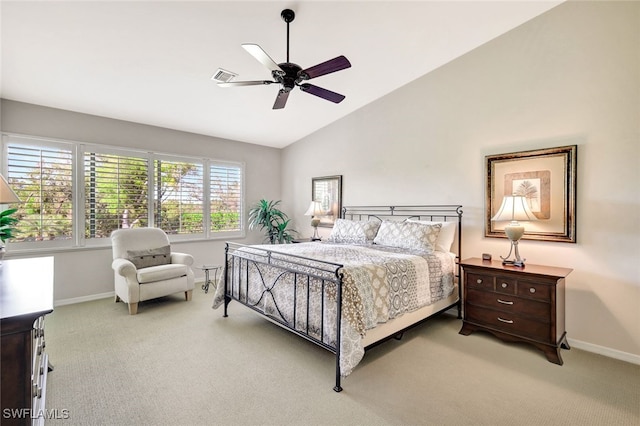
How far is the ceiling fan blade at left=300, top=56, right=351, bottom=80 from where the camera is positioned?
2.45m

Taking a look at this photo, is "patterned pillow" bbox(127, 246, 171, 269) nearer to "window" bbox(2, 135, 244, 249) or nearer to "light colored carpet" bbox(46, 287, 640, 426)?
"window" bbox(2, 135, 244, 249)

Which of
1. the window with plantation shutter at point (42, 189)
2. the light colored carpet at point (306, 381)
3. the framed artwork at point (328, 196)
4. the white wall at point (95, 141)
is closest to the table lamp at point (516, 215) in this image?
the light colored carpet at point (306, 381)

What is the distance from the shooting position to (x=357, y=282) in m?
2.45

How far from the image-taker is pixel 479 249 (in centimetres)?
380

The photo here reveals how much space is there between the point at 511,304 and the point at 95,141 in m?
5.86

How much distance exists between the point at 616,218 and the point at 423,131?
2.34 metres

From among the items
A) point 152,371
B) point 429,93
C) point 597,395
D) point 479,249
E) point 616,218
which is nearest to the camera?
point 597,395

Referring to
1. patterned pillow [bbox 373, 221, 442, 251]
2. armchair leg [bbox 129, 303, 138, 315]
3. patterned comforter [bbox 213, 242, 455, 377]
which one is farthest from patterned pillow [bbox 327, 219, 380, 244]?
armchair leg [bbox 129, 303, 138, 315]

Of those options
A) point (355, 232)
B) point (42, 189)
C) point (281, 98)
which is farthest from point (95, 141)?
point (355, 232)

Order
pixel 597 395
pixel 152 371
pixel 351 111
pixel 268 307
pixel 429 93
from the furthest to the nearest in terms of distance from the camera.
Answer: pixel 351 111 → pixel 429 93 → pixel 268 307 → pixel 152 371 → pixel 597 395

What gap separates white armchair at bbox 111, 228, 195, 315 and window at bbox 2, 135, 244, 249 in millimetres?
478

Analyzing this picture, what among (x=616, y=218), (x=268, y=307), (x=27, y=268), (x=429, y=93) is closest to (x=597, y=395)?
(x=616, y=218)

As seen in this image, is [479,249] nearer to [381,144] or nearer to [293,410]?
[381,144]

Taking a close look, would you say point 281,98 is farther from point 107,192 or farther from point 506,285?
point 107,192
